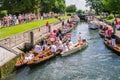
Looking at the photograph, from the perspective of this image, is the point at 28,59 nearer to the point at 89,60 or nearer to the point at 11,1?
the point at 89,60

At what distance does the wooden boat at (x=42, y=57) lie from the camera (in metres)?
29.7

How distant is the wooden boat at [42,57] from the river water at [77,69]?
412 millimetres

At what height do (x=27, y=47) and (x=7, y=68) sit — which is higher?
(x=7, y=68)

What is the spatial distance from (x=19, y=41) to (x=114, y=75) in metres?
13.0

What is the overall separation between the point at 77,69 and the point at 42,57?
14.4 feet

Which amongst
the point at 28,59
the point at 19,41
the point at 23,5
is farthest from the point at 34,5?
the point at 28,59

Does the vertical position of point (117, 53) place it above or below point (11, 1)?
below

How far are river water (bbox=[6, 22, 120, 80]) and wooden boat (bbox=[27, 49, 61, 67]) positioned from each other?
1.35 ft

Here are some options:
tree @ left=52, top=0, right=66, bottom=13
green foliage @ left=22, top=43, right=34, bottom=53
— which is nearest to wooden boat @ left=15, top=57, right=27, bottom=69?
green foliage @ left=22, top=43, right=34, bottom=53

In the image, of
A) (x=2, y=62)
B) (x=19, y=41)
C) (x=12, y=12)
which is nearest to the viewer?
(x=2, y=62)

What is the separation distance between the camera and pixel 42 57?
3170 cm

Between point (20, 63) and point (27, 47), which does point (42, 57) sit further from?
point (27, 47)

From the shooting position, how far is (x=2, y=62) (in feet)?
86.3

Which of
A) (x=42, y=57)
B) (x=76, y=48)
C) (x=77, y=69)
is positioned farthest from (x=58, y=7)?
(x=77, y=69)
